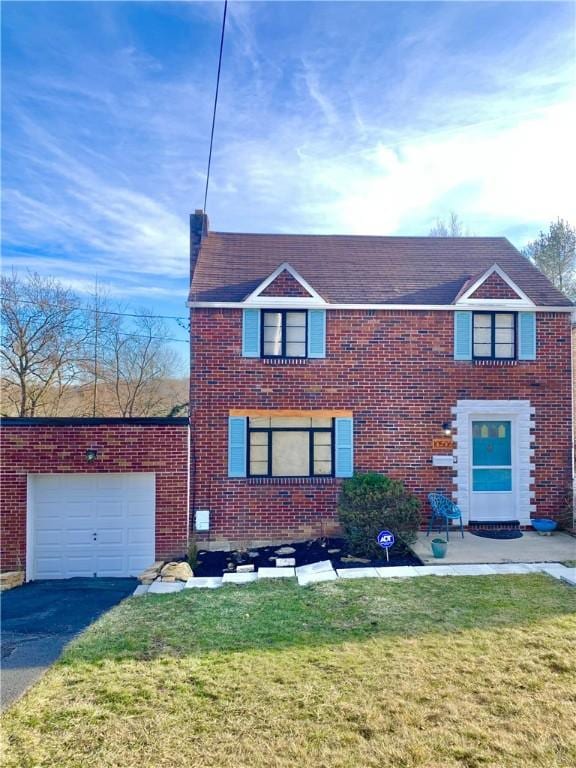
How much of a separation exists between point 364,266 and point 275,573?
320 inches

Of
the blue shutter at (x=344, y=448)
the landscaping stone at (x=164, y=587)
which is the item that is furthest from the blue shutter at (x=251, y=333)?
the landscaping stone at (x=164, y=587)

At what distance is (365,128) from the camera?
8.97 metres

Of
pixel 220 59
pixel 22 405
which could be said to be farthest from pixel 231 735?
pixel 22 405

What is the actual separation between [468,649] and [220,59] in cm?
902

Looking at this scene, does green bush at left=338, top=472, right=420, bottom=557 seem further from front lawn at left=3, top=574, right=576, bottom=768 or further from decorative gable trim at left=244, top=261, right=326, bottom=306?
decorative gable trim at left=244, top=261, right=326, bottom=306

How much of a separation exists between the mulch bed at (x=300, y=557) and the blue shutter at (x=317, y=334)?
14.2ft

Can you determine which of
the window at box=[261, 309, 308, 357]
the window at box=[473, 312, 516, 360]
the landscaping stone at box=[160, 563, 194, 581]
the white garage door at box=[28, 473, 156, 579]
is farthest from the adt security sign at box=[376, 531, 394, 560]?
the window at box=[473, 312, 516, 360]

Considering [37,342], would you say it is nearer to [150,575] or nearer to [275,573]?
[150,575]

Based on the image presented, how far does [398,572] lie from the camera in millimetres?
7402

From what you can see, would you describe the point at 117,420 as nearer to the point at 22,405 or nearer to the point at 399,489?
the point at 399,489

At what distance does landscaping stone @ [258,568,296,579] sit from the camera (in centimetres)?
761

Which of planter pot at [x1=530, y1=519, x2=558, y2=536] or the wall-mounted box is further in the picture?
planter pot at [x1=530, y1=519, x2=558, y2=536]

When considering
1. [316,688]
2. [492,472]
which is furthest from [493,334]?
[316,688]

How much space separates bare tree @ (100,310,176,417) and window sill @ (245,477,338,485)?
12476 mm
